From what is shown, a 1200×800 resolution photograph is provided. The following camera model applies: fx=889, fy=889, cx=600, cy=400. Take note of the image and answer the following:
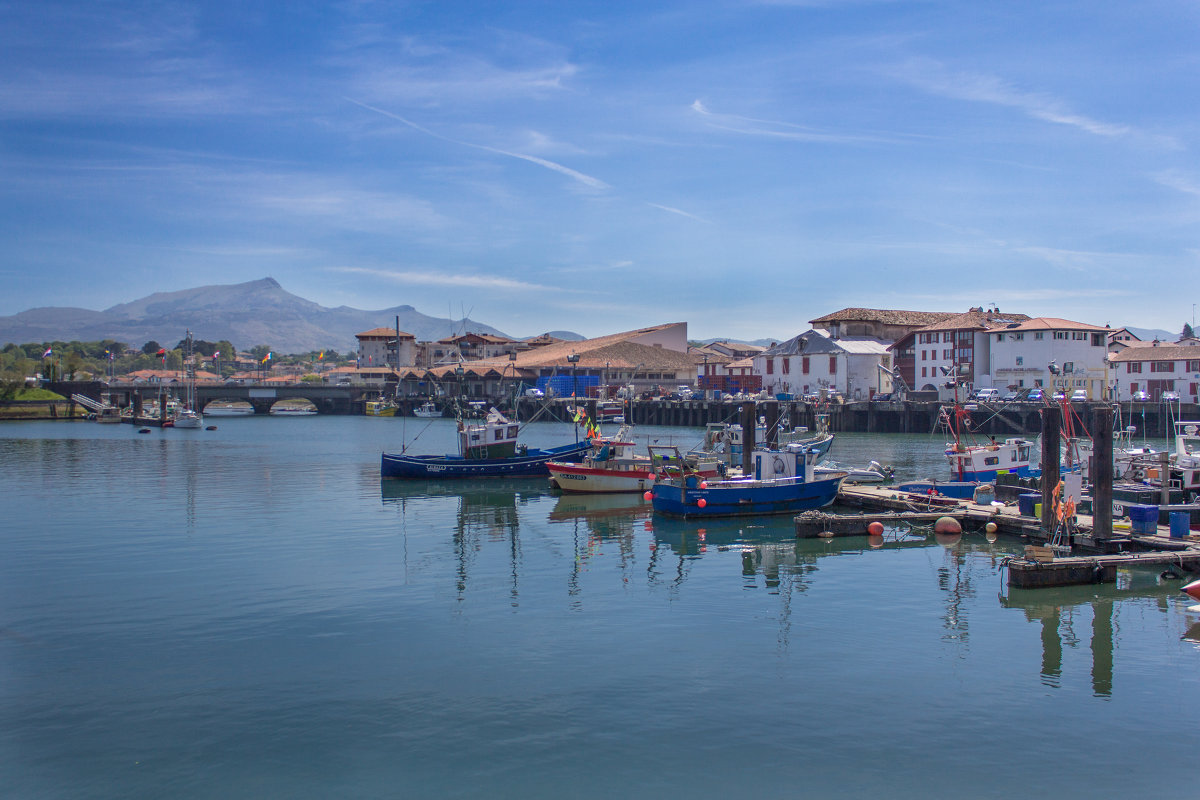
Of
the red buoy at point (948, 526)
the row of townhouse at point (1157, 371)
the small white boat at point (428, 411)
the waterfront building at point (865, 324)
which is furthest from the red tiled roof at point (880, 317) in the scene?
the red buoy at point (948, 526)

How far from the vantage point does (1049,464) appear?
81.4ft

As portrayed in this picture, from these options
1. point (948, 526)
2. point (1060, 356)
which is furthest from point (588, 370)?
point (948, 526)

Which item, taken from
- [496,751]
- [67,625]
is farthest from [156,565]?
[496,751]

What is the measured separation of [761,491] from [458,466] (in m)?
20.2

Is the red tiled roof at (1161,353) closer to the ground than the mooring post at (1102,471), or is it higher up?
higher up

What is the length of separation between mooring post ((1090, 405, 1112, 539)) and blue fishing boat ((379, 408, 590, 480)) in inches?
1066

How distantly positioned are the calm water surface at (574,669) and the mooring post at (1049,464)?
7.25 ft

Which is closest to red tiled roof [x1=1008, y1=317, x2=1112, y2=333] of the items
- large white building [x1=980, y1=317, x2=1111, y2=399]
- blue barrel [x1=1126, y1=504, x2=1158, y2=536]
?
large white building [x1=980, y1=317, x2=1111, y2=399]

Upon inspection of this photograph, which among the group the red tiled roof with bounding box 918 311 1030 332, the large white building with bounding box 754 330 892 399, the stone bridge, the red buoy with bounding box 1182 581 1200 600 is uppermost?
Result: the red tiled roof with bounding box 918 311 1030 332

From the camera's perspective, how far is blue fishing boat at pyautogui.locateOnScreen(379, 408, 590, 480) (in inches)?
1900

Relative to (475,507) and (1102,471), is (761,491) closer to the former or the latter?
(475,507)

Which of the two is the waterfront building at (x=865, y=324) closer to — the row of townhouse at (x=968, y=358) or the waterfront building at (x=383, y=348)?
the row of townhouse at (x=968, y=358)

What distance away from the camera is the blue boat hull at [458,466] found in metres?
48.2

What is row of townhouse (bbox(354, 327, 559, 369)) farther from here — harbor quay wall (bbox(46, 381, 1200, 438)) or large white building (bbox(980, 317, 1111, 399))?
large white building (bbox(980, 317, 1111, 399))
